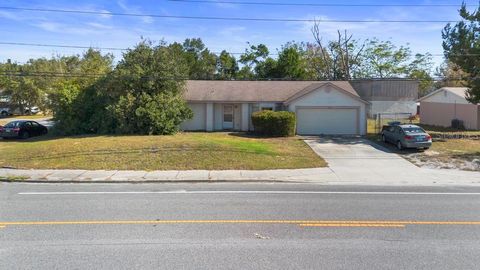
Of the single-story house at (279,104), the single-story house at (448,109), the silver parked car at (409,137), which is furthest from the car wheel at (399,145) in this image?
the single-story house at (448,109)

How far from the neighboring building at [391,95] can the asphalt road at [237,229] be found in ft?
133

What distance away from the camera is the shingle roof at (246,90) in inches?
1276

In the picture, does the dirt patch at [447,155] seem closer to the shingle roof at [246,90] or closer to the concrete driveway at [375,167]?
the concrete driveway at [375,167]

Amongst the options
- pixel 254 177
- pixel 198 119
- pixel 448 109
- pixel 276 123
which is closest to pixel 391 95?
pixel 448 109

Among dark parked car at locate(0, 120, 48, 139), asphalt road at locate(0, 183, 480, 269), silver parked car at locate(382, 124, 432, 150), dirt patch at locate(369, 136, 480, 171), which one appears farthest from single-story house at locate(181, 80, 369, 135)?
asphalt road at locate(0, 183, 480, 269)

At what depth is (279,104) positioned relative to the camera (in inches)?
1266

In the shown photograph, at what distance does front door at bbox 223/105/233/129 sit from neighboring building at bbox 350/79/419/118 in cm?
2256

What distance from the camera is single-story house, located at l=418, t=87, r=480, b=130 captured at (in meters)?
36.6

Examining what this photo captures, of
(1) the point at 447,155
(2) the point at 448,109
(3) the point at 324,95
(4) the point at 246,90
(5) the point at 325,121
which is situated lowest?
(1) the point at 447,155

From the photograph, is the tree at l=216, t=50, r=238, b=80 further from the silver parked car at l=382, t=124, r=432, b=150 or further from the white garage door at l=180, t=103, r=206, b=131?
the silver parked car at l=382, t=124, r=432, b=150

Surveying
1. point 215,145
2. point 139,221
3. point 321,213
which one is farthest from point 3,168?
point 321,213

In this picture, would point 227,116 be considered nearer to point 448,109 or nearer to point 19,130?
point 19,130

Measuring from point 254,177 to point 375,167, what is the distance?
608 centimetres

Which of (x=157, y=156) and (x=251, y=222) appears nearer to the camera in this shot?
(x=251, y=222)
